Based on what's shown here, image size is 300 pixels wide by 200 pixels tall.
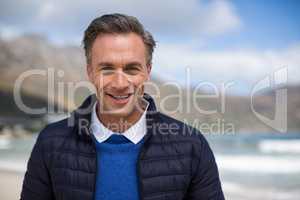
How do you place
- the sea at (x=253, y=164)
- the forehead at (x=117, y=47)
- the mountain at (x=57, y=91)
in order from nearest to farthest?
the forehead at (x=117, y=47) < the sea at (x=253, y=164) < the mountain at (x=57, y=91)

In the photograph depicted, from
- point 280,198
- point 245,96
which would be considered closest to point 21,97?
point 245,96

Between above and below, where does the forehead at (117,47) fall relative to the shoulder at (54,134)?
above

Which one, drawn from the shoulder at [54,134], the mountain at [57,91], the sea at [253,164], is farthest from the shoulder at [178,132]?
the mountain at [57,91]

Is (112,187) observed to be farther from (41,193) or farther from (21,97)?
(21,97)

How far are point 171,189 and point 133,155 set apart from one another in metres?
0.11

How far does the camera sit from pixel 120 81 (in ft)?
3.58

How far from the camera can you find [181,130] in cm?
115

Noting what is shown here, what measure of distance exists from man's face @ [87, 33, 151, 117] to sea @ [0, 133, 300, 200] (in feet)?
18.8

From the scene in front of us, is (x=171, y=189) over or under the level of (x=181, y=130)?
under

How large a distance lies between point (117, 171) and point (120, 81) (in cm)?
20

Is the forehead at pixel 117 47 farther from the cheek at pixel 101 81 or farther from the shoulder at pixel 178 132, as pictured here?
the shoulder at pixel 178 132

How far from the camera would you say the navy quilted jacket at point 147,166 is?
1.11 meters

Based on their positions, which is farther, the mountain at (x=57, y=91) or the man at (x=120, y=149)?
the mountain at (x=57, y=91)

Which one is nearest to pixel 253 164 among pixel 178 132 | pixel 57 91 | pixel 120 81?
pixel 178 132
